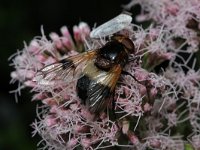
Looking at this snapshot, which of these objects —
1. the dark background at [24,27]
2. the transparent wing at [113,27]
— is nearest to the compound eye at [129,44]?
the transparent wing at [113,27]

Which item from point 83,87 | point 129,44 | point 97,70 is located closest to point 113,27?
point 129,44

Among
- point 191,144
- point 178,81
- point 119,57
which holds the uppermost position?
Answer: point 119,57

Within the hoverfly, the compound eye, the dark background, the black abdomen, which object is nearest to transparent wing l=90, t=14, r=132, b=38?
the hoverfly

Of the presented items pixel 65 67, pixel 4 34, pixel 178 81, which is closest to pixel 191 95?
pixel 178 81

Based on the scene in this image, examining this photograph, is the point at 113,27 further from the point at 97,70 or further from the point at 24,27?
the point at 24,27

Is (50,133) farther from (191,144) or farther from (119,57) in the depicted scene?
(191,144)

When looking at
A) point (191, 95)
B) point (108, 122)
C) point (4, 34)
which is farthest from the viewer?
point (4, 34)
